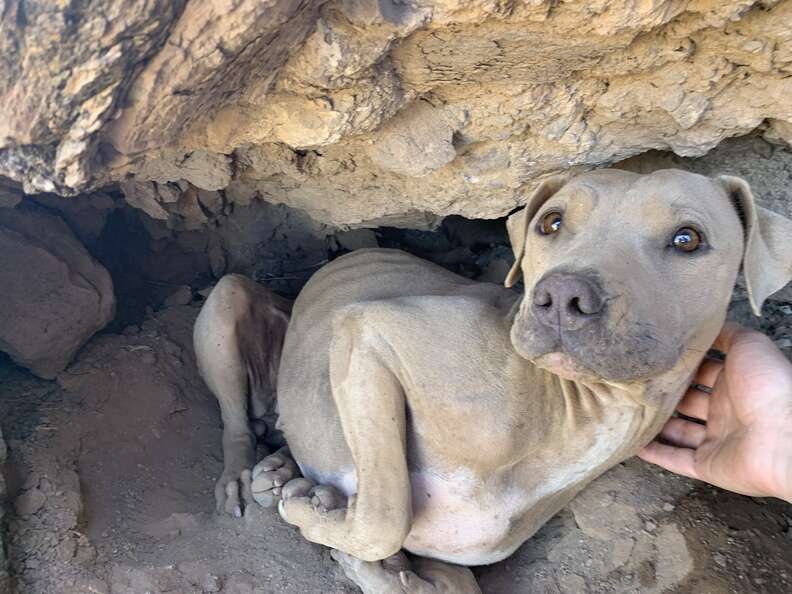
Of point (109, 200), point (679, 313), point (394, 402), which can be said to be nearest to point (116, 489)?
point (394, 402)

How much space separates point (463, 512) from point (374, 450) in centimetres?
52

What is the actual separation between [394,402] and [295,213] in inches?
88.3

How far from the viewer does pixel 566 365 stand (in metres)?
2.41

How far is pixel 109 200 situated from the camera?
4480 mm

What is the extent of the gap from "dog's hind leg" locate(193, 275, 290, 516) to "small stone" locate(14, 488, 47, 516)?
103 centimetres

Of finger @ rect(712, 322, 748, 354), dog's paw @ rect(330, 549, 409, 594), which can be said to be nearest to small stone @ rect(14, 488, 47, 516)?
dog's paw @ rect(330, 549, 409, 594)

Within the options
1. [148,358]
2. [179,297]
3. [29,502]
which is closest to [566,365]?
[29,502]

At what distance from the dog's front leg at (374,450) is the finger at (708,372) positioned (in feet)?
4.91

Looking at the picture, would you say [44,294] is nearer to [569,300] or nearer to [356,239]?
[356,239]

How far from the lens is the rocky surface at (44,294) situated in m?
3.89

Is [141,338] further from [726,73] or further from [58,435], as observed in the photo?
[726,73]

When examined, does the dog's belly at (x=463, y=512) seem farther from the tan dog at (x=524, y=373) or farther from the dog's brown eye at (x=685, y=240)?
the dog's brown eye at (x=685, y=240)

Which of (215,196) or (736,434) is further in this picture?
(215,196)

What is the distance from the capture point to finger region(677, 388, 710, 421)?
3.39m
